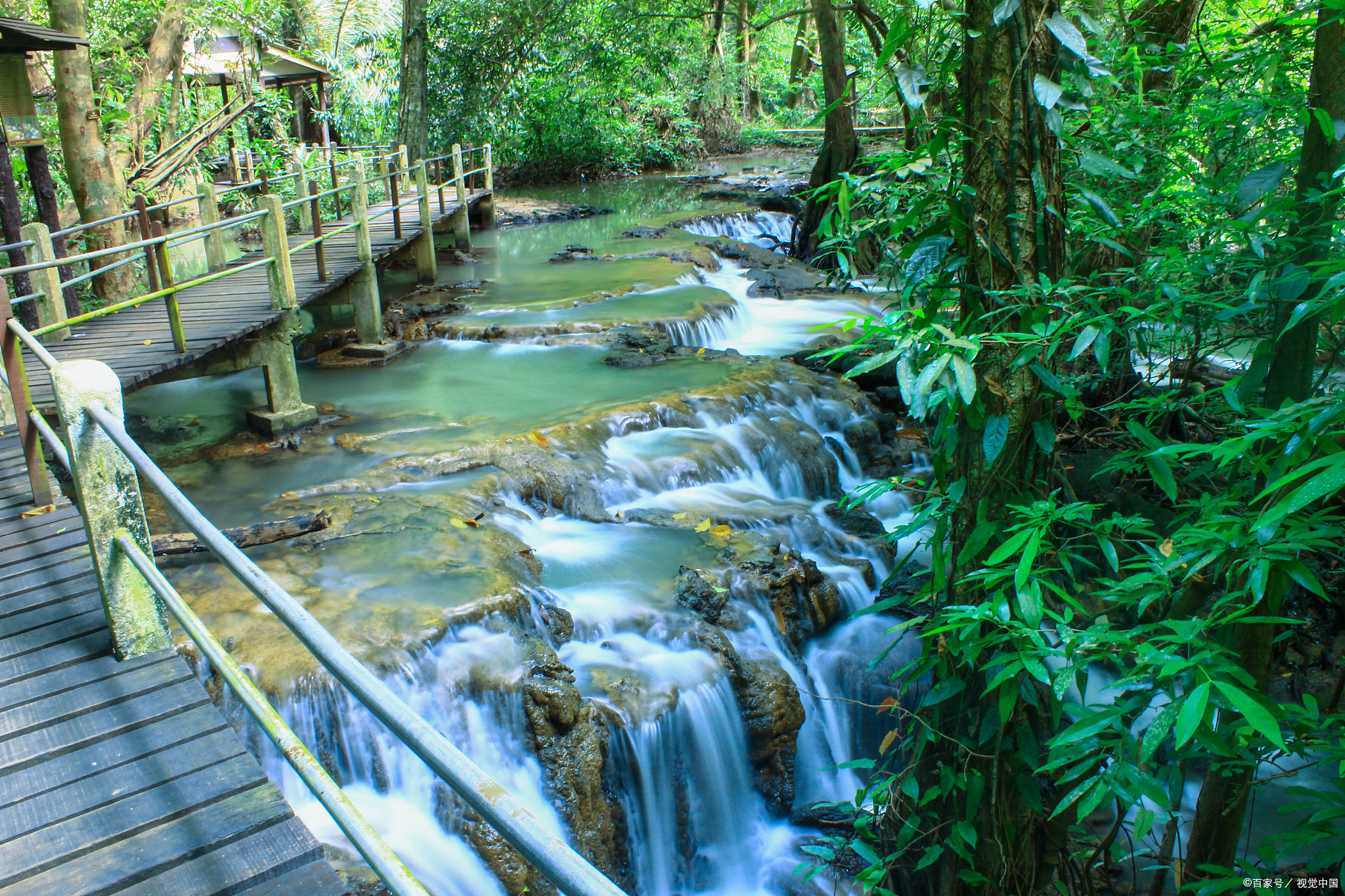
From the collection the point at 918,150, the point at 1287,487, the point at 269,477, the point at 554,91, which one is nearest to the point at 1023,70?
the point at 918,150

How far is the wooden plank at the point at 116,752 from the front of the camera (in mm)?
2736

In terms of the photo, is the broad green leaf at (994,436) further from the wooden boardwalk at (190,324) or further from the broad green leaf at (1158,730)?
the wooden boardwalk at (190,324)

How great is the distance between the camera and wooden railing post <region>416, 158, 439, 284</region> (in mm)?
14234

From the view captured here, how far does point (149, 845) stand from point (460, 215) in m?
16.0

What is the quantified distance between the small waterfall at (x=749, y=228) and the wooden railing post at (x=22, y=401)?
14.9 m

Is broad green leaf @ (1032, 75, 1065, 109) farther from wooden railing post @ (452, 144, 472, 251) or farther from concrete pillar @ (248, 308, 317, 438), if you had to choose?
wooden railing post @ (452, 144, 472, 251)

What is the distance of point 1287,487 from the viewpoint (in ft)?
7.73

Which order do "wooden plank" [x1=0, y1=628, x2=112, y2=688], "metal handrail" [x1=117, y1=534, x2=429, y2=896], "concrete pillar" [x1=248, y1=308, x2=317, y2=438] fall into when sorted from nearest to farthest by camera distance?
"metal handrail" [x1=117, y1=534, x2=429, y2=896], "wooden plank" [x1=0, y1=628, x2=112, y2=688], "concrete pillar" [x1=248, y1=308, x2=317, y2=438]

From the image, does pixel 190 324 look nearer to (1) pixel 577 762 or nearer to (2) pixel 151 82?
(1) pixel 577 762

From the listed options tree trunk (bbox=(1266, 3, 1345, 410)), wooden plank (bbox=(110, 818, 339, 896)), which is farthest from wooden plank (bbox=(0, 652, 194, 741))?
tree trunk (bbox=(1266, 3, 1345, 410))

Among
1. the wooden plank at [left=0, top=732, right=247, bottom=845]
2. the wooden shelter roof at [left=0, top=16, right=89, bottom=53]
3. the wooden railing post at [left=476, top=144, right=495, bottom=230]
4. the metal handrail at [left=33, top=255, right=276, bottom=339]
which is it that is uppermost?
the wooden shelter roof at [left=0, top=16, right=89, bottom=53]

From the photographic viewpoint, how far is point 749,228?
1984 cm

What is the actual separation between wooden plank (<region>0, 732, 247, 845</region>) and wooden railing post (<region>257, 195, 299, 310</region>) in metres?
6.01

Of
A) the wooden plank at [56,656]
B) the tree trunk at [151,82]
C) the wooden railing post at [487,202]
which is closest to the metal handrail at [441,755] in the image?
the wooden plank at [56,656]
